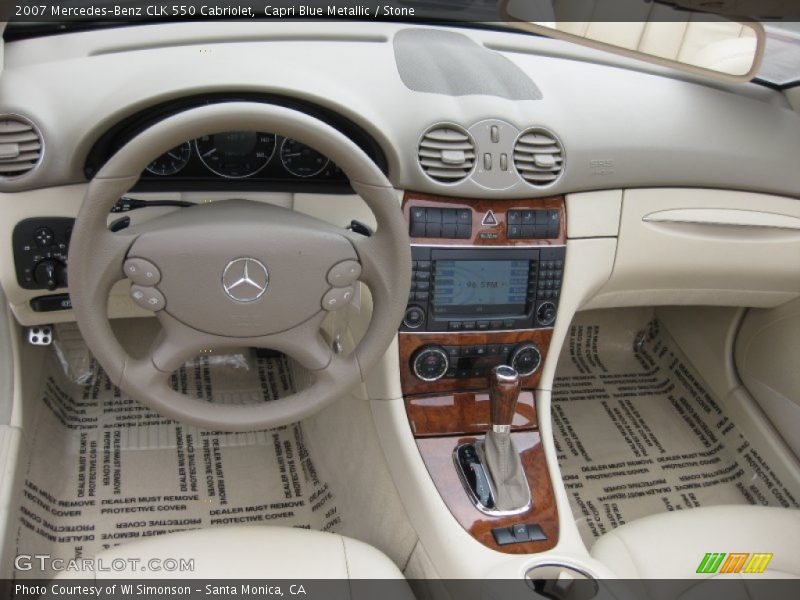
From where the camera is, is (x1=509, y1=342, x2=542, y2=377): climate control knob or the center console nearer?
the center console

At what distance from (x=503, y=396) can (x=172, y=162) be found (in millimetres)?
668

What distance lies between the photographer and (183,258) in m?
1.12

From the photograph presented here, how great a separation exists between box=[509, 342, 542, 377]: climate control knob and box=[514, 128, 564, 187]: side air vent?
1.00 feet

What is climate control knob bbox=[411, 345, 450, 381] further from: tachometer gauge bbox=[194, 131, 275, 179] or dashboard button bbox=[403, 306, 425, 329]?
tachometer gauge bbox=[194, 131, 275, 179]

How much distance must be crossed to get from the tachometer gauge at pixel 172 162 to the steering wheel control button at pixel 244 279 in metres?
0.30

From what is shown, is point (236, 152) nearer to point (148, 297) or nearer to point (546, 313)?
point (148, 297)

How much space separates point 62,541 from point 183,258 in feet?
2.72

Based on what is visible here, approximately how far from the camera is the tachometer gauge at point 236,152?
52.6 inches

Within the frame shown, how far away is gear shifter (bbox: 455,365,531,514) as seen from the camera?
136 centimetres

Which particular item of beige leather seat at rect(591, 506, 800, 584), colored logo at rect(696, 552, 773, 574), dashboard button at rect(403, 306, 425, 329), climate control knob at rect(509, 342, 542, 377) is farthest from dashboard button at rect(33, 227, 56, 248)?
colored logo at rect(696, 552, 773, 574)

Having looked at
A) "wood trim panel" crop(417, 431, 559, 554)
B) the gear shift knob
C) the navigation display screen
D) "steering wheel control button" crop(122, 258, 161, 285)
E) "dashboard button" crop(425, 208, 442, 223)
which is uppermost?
"dashboard button" crop(425, 208, 442, 223)

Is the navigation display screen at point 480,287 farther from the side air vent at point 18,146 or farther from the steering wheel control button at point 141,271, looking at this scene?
the side air vent at point 18,146

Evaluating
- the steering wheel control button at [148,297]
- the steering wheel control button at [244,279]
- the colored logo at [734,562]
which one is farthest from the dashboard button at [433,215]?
the colored logo at [734,562]

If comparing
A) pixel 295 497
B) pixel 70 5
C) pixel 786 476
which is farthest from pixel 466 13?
pixel 786 476
